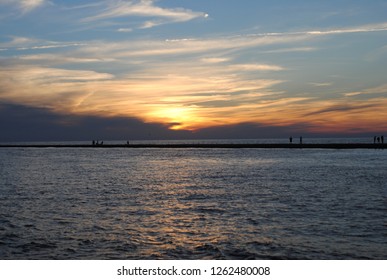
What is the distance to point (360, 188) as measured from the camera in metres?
31.3

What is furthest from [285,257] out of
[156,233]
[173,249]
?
[156,233]

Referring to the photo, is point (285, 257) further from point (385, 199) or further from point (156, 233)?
point (385, 199)

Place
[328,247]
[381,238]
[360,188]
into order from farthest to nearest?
1. [360,188]
2. [381,238]
3. [328,247]

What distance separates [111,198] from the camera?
2783 cm

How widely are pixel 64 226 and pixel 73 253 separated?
448cm

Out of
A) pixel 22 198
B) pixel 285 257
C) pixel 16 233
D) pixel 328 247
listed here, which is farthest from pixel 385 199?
pixel 22 198

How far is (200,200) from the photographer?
2692 centimetres

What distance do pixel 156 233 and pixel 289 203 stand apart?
10328 millimetres

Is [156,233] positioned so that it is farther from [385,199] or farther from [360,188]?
[360,188]

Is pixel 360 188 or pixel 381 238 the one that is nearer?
pixel 381 238

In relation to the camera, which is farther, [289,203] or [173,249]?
[289,203]
